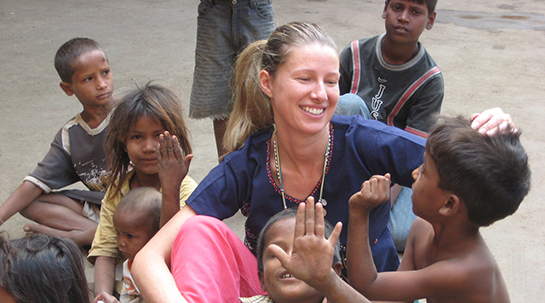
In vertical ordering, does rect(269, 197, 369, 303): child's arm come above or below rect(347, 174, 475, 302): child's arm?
above

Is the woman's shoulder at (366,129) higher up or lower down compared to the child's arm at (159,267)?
higher up

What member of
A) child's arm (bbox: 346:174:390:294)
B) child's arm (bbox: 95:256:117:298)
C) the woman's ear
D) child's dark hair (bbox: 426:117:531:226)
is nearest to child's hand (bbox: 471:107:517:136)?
child's dark hair (bbox: 426:117:531:226)

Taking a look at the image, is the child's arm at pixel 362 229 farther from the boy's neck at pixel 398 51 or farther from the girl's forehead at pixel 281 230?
the boy's neck at pixel 398 51

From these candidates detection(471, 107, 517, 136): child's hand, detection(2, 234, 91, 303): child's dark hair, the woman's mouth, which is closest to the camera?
detection(2, 234, 91, 303): child's dark hair

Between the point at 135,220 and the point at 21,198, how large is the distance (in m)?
0.87

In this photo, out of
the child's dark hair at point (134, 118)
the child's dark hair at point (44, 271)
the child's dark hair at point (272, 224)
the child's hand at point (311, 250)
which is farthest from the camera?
the child's dark hair at point (134, 118)

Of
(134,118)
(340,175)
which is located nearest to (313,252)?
(340,175)

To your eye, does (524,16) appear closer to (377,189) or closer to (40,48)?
(40,48)

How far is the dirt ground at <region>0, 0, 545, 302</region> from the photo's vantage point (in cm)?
279

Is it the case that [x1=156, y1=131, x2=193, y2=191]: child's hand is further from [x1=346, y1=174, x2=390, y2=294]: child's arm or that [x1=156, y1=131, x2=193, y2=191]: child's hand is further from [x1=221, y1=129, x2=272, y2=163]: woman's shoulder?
[x1=346, y1=174, x2=390, y2=294]: child's arm

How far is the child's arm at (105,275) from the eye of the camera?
215 cm

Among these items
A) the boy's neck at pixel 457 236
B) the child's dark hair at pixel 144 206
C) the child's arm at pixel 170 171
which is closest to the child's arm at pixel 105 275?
the child's dark hair at pixel 144 206

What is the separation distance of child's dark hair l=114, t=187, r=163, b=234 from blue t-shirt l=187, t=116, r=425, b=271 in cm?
36

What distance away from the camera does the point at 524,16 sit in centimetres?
698
